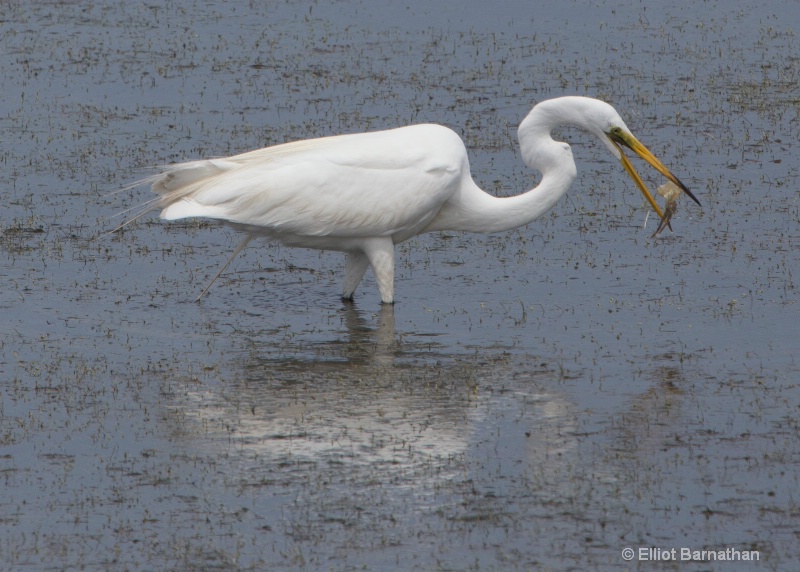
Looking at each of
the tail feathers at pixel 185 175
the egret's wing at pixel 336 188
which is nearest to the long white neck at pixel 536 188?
the egret's wing at pixel 336 188

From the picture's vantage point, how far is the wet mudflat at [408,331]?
21.3ft

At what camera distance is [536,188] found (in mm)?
10047

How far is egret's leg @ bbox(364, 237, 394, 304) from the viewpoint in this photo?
32.4 ft

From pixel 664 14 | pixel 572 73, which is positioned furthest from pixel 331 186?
pixel 664 14

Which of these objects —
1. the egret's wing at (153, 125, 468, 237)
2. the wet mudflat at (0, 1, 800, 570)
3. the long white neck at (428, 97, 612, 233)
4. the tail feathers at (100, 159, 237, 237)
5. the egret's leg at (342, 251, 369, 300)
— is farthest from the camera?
the egret's leg at (342, 251, 369, 300)

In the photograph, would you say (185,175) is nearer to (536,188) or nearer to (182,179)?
(182,179)

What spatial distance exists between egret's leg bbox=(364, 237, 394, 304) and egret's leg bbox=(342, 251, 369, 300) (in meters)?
0.32

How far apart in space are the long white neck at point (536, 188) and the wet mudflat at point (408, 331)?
1.98 ft

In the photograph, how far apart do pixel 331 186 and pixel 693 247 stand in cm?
336

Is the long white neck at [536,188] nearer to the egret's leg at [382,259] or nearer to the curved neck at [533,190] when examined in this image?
the curved neck at [533,190]

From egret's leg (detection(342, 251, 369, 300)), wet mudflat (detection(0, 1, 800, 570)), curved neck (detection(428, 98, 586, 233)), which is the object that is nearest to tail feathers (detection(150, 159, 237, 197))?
wet mudflat (detection(0, 1, 800, 570))

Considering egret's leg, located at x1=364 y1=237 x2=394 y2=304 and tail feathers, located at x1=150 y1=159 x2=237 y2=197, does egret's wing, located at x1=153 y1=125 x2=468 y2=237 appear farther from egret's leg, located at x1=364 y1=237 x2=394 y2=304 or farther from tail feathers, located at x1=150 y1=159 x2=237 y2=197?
egret's leg, located at x1=364 y1=237 x2=394 y2=304

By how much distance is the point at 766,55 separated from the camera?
55.2ft

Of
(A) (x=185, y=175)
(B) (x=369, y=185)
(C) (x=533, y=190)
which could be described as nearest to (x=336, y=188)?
(B) (x=369, y=185)
